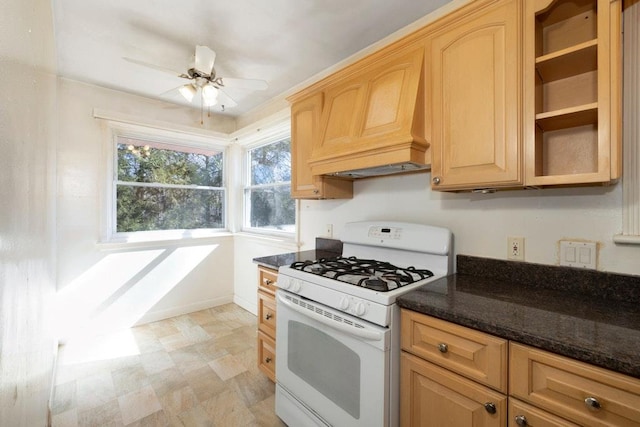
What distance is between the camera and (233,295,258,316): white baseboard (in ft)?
10.9

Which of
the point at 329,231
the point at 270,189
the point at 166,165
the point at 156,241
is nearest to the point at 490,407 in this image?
the point at 329,231

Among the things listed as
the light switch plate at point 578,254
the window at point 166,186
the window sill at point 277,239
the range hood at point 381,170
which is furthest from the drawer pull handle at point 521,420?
the window at point 166,186

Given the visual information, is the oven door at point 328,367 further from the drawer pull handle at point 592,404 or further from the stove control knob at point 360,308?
the drawer pull handle at point 592,404

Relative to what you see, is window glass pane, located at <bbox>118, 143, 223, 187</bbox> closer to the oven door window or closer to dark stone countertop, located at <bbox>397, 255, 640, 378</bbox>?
the oven door window

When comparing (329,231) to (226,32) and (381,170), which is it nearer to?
(381,170)

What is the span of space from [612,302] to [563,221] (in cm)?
37

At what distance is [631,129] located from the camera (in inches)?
45.1

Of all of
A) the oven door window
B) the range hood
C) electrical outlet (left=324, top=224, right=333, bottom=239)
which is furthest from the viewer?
electrical outlet (left=324, top=224, right=333, bottom=239)

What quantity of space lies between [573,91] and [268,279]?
198 cm

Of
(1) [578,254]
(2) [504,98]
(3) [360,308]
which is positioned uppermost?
(2) [504,98]

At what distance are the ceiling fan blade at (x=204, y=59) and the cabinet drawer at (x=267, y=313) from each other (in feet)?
5.46

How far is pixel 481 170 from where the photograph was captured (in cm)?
128

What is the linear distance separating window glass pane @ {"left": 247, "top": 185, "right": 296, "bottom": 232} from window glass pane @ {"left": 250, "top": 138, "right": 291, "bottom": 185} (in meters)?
0.11

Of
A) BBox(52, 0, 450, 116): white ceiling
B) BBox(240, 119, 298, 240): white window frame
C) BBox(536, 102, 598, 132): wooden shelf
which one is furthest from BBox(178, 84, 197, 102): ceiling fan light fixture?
BBox(536, 102, 598, 132): wooden shelf
